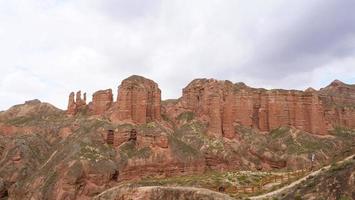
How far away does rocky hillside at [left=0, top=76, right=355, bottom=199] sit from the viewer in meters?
81.2

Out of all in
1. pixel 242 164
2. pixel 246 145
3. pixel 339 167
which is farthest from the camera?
pixel 246 145

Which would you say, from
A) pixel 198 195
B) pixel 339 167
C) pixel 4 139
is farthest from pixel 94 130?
pixel 339 167

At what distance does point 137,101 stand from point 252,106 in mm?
29844

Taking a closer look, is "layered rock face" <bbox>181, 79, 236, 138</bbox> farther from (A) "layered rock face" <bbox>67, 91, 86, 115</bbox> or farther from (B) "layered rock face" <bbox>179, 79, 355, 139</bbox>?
(A) "layered rock face" <bbox>67, 91, 86, 115</bbox>

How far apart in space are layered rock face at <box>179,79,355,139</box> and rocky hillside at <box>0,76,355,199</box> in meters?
0.24

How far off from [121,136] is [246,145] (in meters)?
28.1

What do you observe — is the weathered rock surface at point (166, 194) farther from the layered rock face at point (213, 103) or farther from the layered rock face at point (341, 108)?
the layered rock face at point (341, 108)

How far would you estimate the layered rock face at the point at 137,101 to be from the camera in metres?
94.7

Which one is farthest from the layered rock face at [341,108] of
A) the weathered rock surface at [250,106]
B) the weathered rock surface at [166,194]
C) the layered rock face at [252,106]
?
the weathered rock surface at [166,194]

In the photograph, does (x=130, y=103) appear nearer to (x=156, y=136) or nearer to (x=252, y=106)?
(x=156, y=136)

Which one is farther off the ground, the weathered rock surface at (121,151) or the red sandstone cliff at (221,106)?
the red sandstone cliff at (221,106)

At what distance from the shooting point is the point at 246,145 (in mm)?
99312

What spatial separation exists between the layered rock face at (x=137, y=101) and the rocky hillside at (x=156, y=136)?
0.70ft

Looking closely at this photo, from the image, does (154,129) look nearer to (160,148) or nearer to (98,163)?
(160,148)
